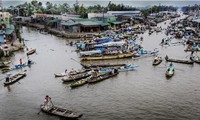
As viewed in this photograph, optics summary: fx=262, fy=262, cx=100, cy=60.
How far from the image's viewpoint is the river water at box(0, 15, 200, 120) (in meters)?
21.8

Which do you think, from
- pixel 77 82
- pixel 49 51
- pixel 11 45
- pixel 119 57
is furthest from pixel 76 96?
pixel 11 45

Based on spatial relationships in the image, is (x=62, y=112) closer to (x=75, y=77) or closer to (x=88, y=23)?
(x=75, y=77)

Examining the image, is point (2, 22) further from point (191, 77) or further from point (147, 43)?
point (191, 77)

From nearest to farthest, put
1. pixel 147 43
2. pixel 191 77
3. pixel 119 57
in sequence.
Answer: pixel 191 77 < pixel 119 57 < pixel 147 43

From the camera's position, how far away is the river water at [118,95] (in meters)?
21.8

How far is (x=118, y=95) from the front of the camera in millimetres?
25734

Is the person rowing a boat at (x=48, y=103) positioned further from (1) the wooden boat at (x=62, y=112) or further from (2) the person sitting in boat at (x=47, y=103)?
(1) the wooden boat at (x=62, y=112)

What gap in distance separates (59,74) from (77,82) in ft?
14.4

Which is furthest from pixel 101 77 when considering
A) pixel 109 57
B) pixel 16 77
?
pixel 109 57

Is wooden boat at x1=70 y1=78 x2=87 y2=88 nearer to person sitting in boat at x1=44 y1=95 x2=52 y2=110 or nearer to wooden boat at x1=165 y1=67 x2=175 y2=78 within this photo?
person sitting in boat at x1=44 y1=95 x2=52 y2=110

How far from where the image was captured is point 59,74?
3203 cm

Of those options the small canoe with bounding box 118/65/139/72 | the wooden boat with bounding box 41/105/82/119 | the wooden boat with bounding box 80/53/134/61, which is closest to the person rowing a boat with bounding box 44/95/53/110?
the wooden boat with bounding box 41/105/82/119

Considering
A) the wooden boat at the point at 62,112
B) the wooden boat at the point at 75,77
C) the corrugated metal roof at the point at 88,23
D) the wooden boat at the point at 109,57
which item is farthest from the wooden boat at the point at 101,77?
the corrugated metal roof at the point at 88,23

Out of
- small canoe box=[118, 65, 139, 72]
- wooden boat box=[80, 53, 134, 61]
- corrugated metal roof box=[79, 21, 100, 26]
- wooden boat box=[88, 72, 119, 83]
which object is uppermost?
corrugated metal roof box=[79, 21, 100, 26]
